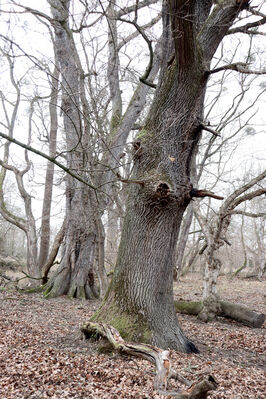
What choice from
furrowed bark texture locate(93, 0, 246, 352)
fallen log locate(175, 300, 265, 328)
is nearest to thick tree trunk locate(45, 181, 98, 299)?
fallen log locate(175, 300, 265, 328)

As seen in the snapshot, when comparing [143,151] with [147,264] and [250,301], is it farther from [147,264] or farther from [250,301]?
[250,301]

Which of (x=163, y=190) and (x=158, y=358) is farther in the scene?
(x=163, y=190)

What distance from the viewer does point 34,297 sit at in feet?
28.4

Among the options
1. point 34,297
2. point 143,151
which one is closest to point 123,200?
point 34,297

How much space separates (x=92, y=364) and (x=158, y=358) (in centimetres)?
99

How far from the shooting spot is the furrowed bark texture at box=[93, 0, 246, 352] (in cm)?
461

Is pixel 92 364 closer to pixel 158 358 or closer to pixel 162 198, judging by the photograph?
pixel 158 358

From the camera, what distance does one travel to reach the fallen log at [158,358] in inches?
95.2

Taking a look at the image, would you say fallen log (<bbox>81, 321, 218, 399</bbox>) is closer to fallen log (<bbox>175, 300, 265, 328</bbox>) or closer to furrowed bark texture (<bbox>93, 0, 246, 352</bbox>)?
furrowed bark texture (<bbox>93, 0, 246, 352</bbox>)

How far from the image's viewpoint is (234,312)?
753 centimetres

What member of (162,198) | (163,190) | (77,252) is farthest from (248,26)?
(77,252)

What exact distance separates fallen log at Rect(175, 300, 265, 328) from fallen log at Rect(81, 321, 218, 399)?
155 inches

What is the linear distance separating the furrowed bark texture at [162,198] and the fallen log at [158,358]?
23 cm

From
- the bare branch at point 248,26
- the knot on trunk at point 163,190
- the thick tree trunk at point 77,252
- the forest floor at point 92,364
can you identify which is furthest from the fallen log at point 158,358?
the bare branch at point 248,26
